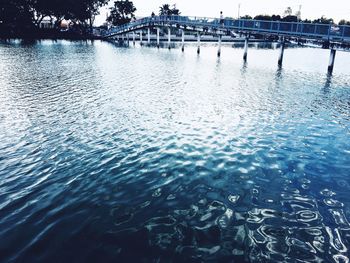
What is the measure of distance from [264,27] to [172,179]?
33.9 meters

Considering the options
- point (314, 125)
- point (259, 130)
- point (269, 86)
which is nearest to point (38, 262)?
point (259, 130)

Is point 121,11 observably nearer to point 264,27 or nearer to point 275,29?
point 264,27

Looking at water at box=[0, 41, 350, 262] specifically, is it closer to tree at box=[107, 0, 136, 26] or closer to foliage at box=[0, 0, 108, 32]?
foliage at box=[0, 0, 108, 32]

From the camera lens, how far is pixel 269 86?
2284cm

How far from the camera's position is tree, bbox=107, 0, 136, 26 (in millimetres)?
98312

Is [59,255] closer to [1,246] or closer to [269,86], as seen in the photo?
[1,246]

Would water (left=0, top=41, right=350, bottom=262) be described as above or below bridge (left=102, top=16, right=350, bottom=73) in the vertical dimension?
below

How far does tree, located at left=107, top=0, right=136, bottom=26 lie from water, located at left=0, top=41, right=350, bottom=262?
91.3 metres

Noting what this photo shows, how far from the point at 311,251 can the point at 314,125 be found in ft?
31.2

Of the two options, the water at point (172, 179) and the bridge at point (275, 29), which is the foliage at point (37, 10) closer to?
the bridge at point (275, 29)

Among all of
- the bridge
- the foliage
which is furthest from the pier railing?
the foliage

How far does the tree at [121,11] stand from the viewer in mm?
98312

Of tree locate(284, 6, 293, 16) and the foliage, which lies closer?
the foliage

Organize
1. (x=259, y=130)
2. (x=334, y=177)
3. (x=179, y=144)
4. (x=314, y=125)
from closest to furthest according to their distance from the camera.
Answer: (x=334, y=177)
(x=179, y=144)
(x=259, y=130)
(x=314, y=125)
